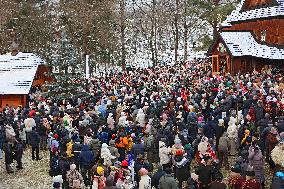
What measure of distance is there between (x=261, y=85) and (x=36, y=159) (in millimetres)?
12384

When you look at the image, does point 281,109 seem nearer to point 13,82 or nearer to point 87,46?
point 13,82

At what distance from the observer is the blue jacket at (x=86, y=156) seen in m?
14.7

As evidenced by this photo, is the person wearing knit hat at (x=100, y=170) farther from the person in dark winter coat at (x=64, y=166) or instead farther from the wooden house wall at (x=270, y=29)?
the wooden house wall at (x=270, y=29)

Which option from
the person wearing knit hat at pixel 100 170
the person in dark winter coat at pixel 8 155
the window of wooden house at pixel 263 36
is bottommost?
the person in dark winter coat at pixel 8 155

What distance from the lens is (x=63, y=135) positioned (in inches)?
665

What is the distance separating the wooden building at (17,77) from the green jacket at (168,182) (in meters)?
23.4

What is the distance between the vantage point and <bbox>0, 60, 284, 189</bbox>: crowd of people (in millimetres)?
12125

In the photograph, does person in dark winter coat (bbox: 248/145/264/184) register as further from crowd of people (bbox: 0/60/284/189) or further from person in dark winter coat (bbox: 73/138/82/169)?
person in dark winter coat (bbox: 73/138/82/169)

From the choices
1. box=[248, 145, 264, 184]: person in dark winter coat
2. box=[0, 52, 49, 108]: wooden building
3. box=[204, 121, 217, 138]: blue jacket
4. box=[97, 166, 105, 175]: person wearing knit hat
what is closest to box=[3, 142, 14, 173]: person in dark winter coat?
box=[97, 166, 105, 175]: person wearing knit hat

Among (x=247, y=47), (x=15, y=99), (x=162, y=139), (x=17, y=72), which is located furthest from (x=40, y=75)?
(x=162, y=139)

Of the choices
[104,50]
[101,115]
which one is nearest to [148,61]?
[104,50]

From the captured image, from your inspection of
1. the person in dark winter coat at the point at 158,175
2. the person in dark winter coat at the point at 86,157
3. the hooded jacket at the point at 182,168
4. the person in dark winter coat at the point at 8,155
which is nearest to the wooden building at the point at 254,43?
the person in dark winter coat at the point at 8,155

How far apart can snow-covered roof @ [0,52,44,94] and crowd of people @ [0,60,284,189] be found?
9952mm

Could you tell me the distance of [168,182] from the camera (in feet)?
37.0
